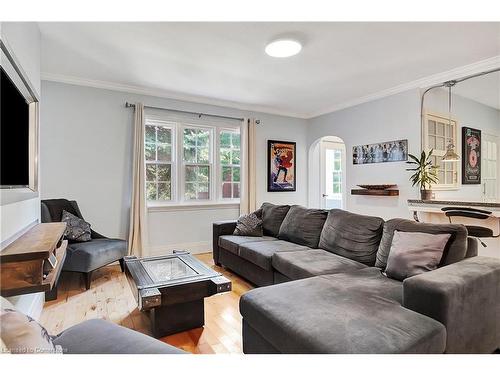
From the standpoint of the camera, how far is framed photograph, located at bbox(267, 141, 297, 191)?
5105 mm

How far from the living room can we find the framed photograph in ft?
0.10

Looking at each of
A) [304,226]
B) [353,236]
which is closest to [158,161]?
[304,226]

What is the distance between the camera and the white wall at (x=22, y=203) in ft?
4.88

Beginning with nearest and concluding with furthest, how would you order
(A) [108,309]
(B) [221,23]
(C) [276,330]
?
(C) [276,330], (B) [221,23], (A) [108,309]

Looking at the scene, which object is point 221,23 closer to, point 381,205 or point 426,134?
point 426,134

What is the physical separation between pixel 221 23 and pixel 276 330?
2.28m

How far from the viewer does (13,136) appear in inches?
61.3

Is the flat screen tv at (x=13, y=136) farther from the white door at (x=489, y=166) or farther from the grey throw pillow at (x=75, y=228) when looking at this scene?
the white door at (x=489, y=166)

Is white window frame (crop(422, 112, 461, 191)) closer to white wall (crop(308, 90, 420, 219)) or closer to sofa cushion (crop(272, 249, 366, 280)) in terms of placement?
white wall (crop(308, 90, 420, 219))

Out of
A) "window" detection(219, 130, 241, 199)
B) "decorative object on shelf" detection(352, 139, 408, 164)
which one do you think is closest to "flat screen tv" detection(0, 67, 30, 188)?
"window" detection(219, 130, 241, 199)

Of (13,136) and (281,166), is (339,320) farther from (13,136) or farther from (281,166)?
(281,166)

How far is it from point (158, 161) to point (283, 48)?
2.48 m

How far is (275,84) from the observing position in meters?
3.81
